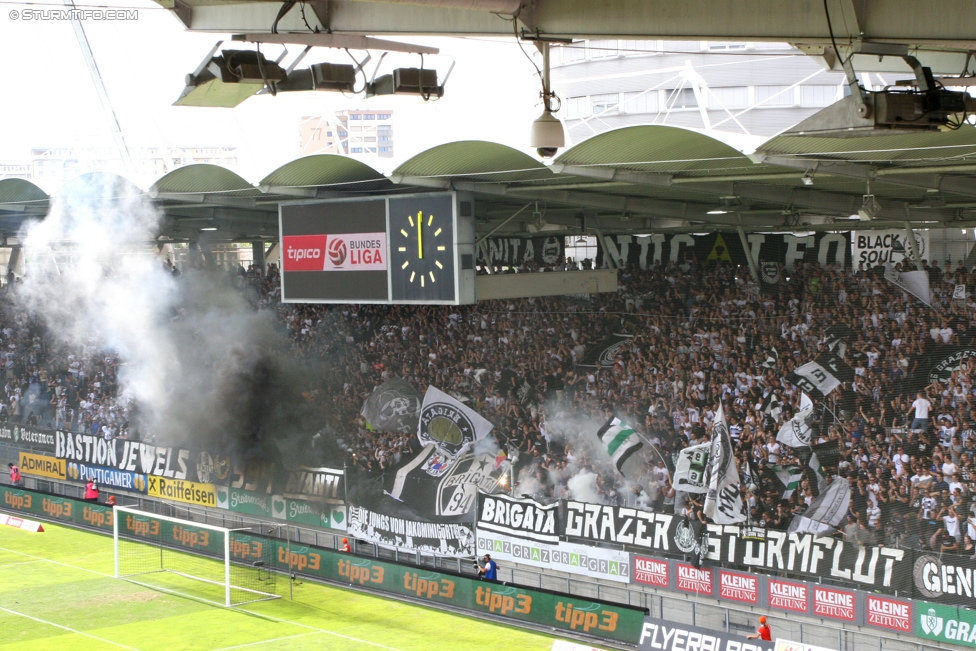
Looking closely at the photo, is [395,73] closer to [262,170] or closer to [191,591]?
[262,170]

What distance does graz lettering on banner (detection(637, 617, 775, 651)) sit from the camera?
13898 millimetres

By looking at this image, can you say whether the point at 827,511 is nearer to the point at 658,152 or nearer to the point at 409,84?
the point at 658,152

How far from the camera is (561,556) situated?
18734 millimetres

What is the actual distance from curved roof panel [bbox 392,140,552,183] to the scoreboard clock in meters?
0.76

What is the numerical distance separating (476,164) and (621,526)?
21.7ft

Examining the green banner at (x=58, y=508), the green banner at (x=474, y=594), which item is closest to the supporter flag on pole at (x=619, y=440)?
the green banner at (x=474, y=594)

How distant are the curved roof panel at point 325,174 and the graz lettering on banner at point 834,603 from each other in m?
9.34

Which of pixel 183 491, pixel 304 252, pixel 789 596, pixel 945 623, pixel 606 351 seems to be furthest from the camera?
pixel 183 491


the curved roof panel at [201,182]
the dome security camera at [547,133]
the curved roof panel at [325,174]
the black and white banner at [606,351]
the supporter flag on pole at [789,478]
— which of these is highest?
the curved roof panel at [201,182]

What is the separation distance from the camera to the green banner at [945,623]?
13742mm

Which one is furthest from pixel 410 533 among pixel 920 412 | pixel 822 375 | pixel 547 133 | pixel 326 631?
pixel 547 133

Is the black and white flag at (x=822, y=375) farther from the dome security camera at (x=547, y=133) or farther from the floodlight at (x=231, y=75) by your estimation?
the floodlight at (x=231, y=75)

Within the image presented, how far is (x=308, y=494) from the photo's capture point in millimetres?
22781

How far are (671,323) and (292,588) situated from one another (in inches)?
365
